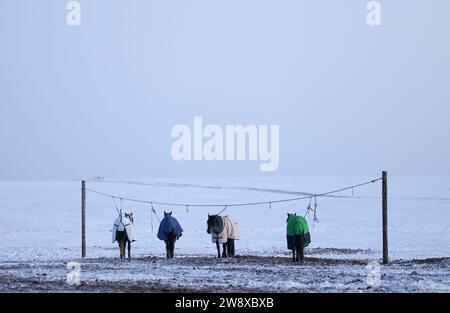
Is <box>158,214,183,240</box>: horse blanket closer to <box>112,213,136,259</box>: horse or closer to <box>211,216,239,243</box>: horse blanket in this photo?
<box>112,213,136,259</box>: horse

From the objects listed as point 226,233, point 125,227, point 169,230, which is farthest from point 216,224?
point 125,227

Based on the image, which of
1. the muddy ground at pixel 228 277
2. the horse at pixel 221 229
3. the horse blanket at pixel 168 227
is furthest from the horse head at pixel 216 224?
the muddy ground at pixel 228 277

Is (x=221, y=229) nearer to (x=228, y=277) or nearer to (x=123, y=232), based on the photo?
(x=123, y=232)

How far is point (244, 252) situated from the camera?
41781 millimetres

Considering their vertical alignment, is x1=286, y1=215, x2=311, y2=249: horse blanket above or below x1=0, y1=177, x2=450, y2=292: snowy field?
above

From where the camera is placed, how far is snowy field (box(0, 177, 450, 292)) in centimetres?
2089

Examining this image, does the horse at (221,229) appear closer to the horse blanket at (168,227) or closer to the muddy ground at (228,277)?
the horse blanket at (168,227)

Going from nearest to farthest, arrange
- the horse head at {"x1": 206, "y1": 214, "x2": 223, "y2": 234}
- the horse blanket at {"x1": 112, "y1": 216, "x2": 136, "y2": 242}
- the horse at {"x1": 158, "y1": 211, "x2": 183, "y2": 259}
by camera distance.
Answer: the horse at {"x1": 158, "y1": 211, "x2": 183, "y2": 259} < the horse head at {"x1": 206, "y1": 214, "x2": 223, "y2": 234} < the horse blanket at {"x1": 112, "y1": 216, "x2": 136, "y2": 242}

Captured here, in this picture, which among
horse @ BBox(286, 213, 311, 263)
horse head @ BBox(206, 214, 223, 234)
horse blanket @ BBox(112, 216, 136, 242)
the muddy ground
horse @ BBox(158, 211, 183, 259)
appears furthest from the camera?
horse blanket @ BBox(112, 216, 136, 242)

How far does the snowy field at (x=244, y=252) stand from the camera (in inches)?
822

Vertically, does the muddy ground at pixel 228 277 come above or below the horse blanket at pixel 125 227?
below

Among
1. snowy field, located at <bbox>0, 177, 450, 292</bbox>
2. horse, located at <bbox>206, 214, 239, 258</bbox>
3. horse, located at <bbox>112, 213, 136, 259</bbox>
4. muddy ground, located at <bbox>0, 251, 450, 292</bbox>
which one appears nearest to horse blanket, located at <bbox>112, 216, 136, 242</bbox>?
horse, located at <bbox>112, 213, 136, 259</bbox>
